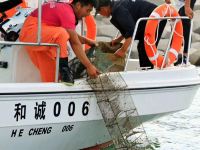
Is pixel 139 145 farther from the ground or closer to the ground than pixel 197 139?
farther from the ground

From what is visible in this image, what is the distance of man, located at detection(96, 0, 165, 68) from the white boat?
0.46 m

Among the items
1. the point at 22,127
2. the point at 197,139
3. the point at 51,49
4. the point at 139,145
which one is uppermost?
the point at 51,49

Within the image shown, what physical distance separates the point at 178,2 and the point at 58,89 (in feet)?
9.35

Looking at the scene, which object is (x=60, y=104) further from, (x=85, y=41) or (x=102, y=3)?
(x=102, y=3)

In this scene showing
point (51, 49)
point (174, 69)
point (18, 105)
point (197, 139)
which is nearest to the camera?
point (18, 105)

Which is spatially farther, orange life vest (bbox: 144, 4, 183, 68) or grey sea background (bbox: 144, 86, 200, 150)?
grey sea background (bbox: 144, 86, 200, 150)

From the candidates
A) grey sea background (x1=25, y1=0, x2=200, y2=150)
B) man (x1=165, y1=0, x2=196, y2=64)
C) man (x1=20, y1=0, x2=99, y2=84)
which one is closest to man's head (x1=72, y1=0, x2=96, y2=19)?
man (x1=20, y1=0, x2=99, y2=84)

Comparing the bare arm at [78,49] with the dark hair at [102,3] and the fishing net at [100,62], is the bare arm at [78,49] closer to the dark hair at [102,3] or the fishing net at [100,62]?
the fishing net at [100,62]

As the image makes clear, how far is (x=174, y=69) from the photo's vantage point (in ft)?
23.6

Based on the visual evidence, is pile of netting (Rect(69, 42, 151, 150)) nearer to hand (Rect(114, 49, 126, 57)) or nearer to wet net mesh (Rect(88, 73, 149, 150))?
wet net mesh (Rect(88, 73, 149, 150))

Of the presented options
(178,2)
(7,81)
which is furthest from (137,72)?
(178,2)

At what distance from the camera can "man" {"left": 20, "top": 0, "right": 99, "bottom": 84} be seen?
621 centimetres

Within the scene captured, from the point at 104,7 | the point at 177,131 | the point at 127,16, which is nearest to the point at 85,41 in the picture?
the point at 104,7

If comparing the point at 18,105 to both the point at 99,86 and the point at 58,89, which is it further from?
the point at 99,86
